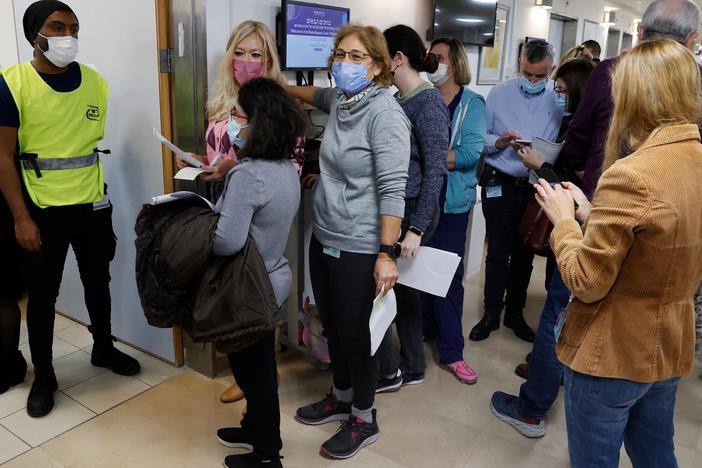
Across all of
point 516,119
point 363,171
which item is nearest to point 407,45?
point 363,171

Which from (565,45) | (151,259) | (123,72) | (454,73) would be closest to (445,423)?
(151,259)

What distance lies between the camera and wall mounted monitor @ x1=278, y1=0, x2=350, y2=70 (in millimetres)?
2752

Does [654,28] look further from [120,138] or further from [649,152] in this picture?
[120,138]

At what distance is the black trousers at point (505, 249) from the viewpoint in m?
2.76

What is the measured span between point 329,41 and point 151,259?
1.90 metres

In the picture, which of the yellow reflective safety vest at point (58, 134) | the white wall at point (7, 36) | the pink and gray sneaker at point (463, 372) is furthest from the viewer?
the white wall at point (7, 36)

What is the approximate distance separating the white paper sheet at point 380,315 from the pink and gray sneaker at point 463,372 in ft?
2.74

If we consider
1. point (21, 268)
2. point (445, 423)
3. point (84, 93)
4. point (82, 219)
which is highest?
point (84, 93)

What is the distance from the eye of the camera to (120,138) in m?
2.52

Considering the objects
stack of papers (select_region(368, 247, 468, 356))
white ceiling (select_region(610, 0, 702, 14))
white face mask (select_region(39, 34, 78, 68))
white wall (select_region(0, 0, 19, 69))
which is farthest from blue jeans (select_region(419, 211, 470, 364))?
white ceiling (select_region(610, 0, 702, 14))

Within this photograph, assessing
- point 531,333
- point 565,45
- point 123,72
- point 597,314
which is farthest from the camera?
point 565,45

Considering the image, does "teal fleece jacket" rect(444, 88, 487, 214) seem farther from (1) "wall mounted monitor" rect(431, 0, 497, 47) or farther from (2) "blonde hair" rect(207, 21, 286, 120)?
(1) "wall mounted monitor" rect(431, 0, 497, 47)

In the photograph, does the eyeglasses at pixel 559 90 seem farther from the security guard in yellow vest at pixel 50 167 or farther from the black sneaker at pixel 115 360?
the black sneaker at pixel 115 360

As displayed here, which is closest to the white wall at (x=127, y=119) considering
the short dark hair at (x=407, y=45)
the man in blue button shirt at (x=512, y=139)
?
the short dark hair at (x=407, y=45)
